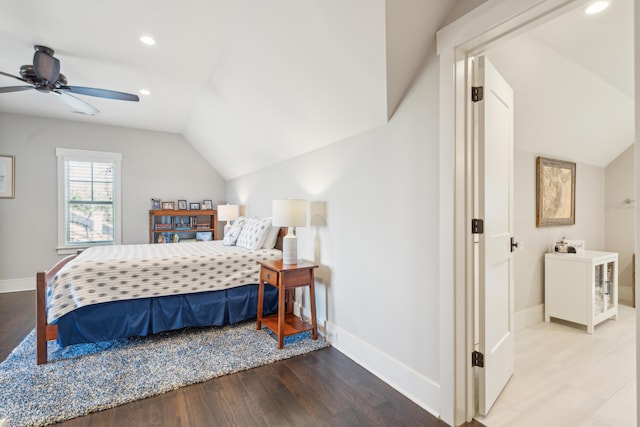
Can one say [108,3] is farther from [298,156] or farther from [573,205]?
[573,205]

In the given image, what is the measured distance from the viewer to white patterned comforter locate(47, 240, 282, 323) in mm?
2441

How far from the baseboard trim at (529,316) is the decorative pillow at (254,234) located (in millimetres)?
2756

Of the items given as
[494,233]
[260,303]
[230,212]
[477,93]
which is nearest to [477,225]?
[494,233]

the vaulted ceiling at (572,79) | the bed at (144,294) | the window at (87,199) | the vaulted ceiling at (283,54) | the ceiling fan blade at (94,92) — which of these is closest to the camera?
the vaulted ceiling at (283,54)

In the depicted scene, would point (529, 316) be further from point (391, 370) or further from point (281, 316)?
point (281, 316)

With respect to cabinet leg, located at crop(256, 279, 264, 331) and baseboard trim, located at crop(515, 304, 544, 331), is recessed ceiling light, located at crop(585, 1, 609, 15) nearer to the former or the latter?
baseboard trim, located at crop(515, 304, 544, 331)

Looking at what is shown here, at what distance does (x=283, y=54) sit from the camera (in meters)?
2.34

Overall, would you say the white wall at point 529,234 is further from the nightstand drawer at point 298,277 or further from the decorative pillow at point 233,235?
the decorative pillow at point 233,235

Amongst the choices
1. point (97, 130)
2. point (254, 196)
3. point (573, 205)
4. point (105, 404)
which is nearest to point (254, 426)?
point (105, 404)

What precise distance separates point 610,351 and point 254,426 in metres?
2.91

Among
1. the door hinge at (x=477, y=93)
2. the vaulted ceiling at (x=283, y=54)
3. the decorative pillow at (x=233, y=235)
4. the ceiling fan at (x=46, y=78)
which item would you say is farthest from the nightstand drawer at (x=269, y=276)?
the ceiling fan at (x=46, y=78)

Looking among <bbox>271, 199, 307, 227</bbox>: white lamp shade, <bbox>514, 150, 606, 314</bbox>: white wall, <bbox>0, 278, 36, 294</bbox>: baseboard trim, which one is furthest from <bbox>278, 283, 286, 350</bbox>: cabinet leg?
<bbox>0, 278, 36, 294</bbox>: baseboard trim

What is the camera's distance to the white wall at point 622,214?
3.91 m

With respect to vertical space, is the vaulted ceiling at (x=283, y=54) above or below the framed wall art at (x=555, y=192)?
above
